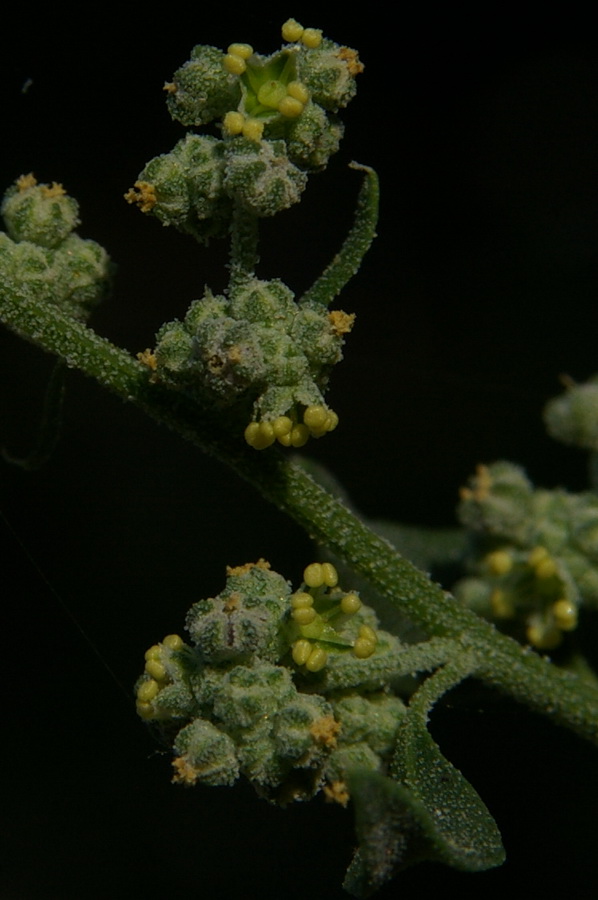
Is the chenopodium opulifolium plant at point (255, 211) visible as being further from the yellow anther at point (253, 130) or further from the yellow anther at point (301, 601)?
the yellow anther at point (301, 601)

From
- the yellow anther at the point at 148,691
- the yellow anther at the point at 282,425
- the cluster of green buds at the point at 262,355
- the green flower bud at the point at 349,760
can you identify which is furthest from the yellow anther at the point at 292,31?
the green flower bud at the point at 349,760

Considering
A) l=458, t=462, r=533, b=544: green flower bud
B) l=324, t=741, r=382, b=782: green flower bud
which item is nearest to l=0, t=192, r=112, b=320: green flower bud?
l=324, t=741, r=382, b=782: green flower bud

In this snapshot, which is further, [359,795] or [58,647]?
[58,647]

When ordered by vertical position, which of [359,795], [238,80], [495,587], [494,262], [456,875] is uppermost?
[494,262]

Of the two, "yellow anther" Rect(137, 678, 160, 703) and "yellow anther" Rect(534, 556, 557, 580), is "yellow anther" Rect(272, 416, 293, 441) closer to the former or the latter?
"yellow anther" Rect(137, 678, 160, 703)

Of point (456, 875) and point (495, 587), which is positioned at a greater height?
point (495, 587)

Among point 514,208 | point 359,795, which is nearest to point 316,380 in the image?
point 359,795

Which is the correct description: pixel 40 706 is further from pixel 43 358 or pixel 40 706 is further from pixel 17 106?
pixel 17 106
